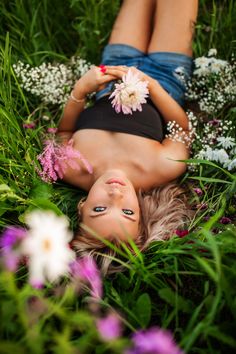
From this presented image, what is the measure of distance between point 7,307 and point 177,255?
87cm

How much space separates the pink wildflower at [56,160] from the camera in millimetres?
2156

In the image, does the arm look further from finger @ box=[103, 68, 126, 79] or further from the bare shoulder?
the bare shoulder

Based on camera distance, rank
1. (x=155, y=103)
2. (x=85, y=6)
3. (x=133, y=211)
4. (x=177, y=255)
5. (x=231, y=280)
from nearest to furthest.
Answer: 1. (x=231, y=280)
2. (x=177, y=255)
3. (x=133, y=211)
4. (x=155, y=103)
5. (x=85, y=6)

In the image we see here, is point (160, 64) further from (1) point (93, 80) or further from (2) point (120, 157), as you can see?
(2) point (120, 157)

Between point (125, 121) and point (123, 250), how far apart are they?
34.8 inches

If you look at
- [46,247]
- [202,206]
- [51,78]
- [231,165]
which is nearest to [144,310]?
[46,247]

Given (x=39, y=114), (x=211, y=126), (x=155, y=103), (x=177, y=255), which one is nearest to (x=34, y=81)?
(x=39, y=114)

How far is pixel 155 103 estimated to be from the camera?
253 cm

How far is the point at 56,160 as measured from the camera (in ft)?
7.33

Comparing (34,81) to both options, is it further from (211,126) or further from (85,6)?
(211,126)

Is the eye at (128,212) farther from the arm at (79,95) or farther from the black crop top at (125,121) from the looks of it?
the arm at (79,95)

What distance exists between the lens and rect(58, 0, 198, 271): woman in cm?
199

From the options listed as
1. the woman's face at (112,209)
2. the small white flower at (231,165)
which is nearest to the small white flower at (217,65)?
the small white flower at (231,165)

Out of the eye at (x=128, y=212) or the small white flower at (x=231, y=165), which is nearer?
the eye at (x=128, y=212)
